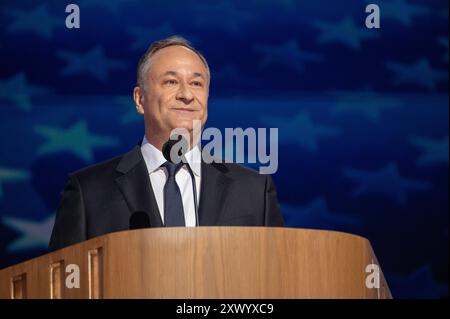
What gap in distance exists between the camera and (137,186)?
3.93 m

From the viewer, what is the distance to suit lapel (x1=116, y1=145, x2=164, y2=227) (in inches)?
152

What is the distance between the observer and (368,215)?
5.25 m

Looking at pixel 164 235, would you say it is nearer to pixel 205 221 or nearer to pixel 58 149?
pixel 205 221

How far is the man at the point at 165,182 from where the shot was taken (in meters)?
3.88

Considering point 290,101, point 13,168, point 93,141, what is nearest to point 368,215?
point 290,101

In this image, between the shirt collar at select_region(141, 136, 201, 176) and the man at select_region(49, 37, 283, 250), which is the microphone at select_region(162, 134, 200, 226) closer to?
the man at select_region(49, 37, 283, 250)

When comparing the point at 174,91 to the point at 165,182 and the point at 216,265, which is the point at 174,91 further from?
the point at 216,265

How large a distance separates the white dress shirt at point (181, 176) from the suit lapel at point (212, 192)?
0.08ft

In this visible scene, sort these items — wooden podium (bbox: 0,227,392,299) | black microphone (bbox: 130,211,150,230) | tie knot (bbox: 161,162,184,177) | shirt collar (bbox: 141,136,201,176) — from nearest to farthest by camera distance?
1. wooden podium (bbox: 0,227,392,299)
2. black microphone (bbox: 130,211,150,230)
3. tie knot (bbox: 161,162,184,177)
4. shirt collar (bbox: 141,136,201,176)

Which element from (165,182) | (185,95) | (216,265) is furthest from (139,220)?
(216,265)

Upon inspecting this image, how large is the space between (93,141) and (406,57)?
4.83ft

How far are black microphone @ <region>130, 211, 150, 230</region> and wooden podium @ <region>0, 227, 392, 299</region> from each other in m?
0.59

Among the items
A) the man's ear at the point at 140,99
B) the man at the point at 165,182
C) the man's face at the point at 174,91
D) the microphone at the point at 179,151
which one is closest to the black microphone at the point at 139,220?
the man at the point at 165,182

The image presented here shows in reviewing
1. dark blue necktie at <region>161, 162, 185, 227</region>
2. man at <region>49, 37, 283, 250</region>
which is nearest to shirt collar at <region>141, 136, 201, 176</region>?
man at <region>49, 37, 283, 250</region>
